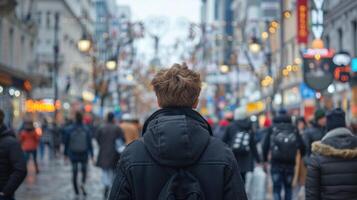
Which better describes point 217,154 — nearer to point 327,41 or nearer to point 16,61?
point 327,41

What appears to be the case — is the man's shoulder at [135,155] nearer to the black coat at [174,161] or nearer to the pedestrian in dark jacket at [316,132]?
the black coat at [174,161]

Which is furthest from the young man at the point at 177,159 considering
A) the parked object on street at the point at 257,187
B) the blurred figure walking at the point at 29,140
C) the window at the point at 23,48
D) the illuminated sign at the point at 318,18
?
the window at the point at 23,48

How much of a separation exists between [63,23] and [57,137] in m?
42.0

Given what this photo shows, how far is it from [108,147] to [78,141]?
1.86 meters

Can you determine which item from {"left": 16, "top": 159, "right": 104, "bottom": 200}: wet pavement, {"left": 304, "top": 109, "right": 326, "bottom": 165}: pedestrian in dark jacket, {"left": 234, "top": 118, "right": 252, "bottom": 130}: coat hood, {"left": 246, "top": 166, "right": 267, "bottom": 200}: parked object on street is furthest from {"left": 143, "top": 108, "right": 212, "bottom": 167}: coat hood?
{"left": 16, "top": 159, "right": 104, "bottom": 200}: wet pavement

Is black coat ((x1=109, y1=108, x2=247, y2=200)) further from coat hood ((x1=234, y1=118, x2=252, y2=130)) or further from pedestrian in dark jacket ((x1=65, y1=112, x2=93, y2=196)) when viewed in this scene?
pedestrian in dark jacket ((x1=65, y1=112, x2=93, y2=196))

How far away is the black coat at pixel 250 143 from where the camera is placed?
14.5 m

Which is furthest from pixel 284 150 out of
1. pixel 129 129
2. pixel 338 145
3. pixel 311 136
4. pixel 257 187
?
pixel 257 187

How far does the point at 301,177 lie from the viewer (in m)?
15.4

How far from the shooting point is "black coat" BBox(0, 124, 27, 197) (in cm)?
761

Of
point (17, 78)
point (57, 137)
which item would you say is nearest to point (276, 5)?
point (17, 78)

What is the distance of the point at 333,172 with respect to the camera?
709cm

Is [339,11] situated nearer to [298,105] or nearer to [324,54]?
[324,54]

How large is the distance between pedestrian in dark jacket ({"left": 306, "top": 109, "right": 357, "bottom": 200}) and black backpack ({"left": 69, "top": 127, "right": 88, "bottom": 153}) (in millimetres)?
10680
